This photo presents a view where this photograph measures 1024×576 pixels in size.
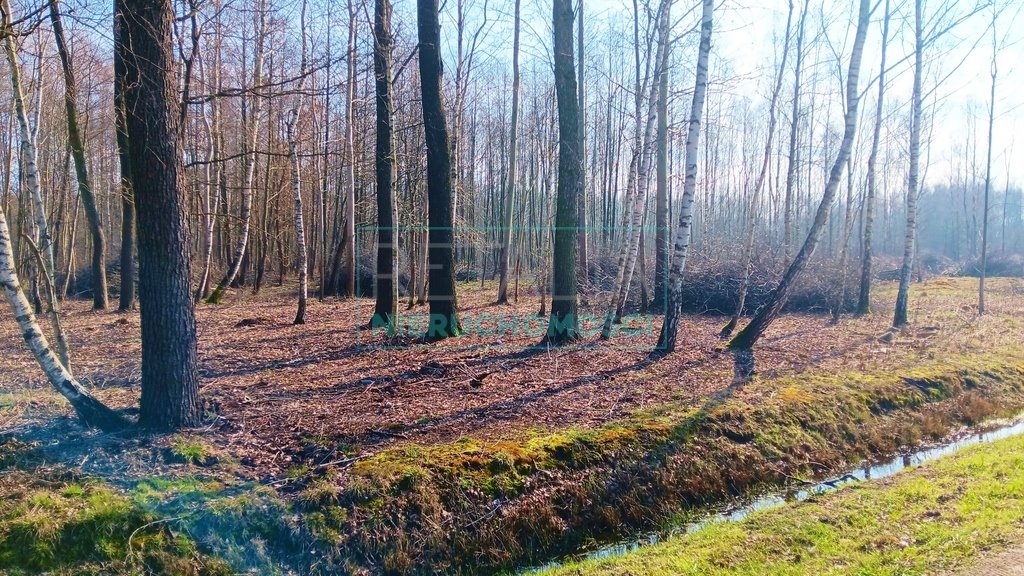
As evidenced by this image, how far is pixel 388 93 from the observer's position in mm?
10258

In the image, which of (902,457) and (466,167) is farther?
(466,167)

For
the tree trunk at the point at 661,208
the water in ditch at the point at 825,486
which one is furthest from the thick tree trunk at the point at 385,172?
the tree trunk at the point at 661,208

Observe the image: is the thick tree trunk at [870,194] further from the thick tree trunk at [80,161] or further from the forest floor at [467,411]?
the thick tree trunk at [80,161]

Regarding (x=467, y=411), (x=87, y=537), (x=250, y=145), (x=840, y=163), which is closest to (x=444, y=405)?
(x=467, y=411)

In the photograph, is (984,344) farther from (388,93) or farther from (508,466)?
(388,93)

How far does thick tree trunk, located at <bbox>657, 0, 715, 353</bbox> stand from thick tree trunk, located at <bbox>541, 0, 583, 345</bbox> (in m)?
1.65

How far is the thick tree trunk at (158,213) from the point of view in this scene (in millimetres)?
4727

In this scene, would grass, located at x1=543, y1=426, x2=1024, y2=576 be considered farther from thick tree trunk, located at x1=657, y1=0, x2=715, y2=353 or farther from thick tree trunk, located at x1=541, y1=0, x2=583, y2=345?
thick tree trunk, located at x1=541, y1=0, x2=583, y2=345

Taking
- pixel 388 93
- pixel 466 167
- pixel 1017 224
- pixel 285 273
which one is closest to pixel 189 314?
pixel 388 93

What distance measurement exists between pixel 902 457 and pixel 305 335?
31.3 feet

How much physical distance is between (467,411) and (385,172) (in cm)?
597

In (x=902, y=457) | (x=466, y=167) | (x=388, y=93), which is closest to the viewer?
(x=902, y=457)

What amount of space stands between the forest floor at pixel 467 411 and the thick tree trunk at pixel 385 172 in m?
0.80

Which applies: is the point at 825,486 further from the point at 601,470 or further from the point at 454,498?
the point at 454,498
